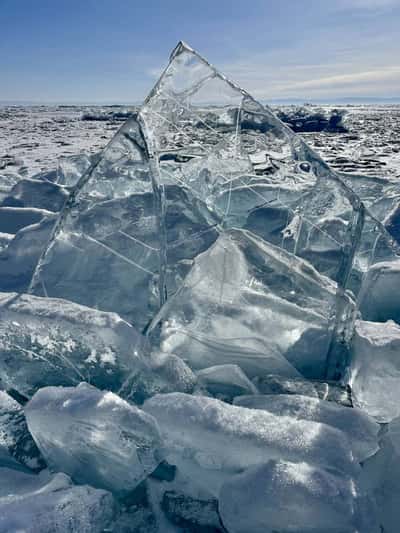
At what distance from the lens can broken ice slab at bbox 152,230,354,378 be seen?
1.38m

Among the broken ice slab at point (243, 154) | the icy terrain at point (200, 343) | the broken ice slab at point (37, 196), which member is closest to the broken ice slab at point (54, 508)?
the icy terrain at point (200, 343)

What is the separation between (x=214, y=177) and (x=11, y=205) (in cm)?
230

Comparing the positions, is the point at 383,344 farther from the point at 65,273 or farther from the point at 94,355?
the point at 65,273

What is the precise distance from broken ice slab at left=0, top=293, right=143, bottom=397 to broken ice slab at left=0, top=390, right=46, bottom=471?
0.10m

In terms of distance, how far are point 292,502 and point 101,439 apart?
0.45m

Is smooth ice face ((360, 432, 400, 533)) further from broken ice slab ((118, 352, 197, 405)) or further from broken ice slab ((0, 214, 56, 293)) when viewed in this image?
broken ice slab ((0, 214, 56, 293))

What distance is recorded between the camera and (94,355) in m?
1.29

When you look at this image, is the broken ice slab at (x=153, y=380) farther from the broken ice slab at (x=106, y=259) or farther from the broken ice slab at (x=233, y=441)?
the broken ice slab at (x=106, y=259)

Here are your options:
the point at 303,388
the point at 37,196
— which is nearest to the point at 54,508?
the point at 303,388

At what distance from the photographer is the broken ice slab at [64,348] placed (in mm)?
1281

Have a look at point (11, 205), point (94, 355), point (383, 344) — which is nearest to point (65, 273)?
point (94, 355)

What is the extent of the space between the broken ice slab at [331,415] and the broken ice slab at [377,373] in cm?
21

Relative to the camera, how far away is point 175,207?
1.86 meters

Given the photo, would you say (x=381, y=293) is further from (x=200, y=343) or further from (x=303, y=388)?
(x=200, y=343)
